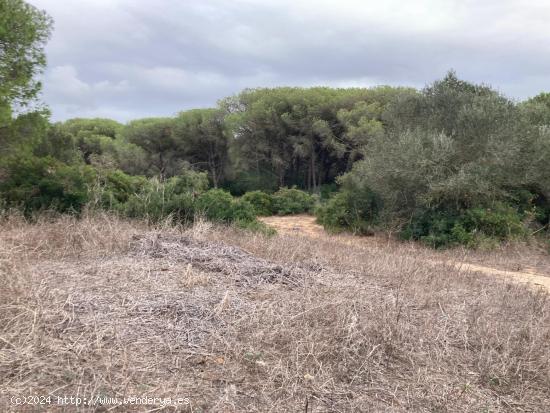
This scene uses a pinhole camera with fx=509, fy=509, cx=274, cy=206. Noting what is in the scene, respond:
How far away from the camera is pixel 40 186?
36.3 ft

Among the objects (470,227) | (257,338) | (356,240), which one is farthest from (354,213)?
(257,338)

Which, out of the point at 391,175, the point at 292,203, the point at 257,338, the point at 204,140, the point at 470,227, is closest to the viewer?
the point at 257,338

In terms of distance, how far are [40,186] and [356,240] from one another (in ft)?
27.5

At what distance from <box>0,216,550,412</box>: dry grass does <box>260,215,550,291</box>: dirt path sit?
2.89 meters

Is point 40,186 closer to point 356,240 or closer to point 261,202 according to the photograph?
point 356,240

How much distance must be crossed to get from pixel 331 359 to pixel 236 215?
345 inches

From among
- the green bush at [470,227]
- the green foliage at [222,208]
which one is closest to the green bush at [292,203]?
the green bush at [470,227]

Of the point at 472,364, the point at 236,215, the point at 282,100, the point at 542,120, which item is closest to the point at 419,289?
the point at 472,364

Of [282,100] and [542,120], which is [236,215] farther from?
[282,100]

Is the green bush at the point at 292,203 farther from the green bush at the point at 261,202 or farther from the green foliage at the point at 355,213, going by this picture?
the green foliage at the point at 355,213

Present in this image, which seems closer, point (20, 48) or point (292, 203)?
point (20, 48)

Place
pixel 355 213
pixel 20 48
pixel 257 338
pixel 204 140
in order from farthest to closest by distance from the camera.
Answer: pixel 204 140
pixel 355 213
pixel 20 48
pixel 257 338

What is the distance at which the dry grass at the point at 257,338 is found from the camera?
10.9 ft

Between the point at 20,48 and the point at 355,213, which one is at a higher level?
the point at 20,48
